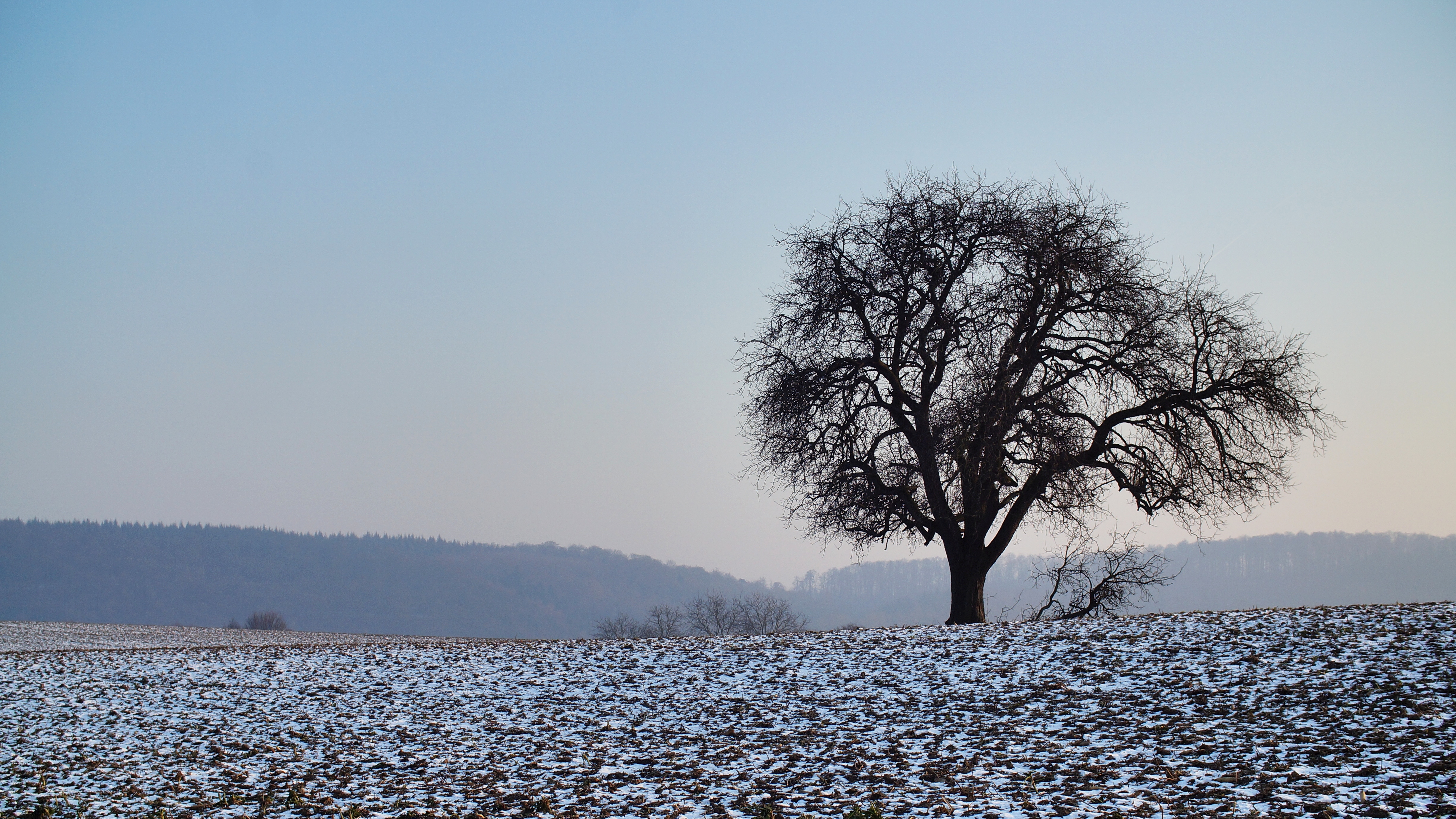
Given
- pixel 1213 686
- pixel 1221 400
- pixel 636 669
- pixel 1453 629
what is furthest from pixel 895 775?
pixel 1221 400

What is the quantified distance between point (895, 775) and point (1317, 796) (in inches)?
142

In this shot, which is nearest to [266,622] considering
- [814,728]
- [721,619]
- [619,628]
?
[619,628]

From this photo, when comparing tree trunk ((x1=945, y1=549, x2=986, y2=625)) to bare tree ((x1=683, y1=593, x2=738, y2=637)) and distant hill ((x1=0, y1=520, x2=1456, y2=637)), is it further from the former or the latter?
A: distant hill ((x1=0, y1=520, x2=1456, y2=637))

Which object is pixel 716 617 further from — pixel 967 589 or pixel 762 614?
pixel 967 589

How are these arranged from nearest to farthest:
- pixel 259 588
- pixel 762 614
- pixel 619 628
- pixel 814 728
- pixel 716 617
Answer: pixel 814 728 < pixel 716 617 < pixel 762 614 < pixel 619 628 < pixel 259 588

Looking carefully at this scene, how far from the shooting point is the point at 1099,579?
2012 centimetres

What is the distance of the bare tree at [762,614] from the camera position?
2657 inches

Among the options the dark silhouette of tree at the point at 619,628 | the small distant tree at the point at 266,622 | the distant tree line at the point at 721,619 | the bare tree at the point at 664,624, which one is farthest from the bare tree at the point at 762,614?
the small distant tree at the point at 266,622

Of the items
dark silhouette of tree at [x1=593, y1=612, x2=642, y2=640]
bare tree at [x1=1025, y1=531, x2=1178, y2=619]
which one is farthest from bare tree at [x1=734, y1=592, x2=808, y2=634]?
bare tree at [x1=1025, y1=531, x2=1178, y2=619]

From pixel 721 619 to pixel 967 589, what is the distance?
50.9 metres

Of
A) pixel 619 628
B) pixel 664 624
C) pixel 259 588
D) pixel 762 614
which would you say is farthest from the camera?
pixel 259 588

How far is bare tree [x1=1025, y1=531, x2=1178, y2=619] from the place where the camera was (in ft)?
64.1

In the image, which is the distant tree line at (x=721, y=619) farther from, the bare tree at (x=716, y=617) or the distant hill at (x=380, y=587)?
the distant hill at (x=380, y=587)

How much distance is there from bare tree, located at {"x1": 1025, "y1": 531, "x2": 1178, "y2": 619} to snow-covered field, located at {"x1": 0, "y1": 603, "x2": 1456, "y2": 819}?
13.4 ft
